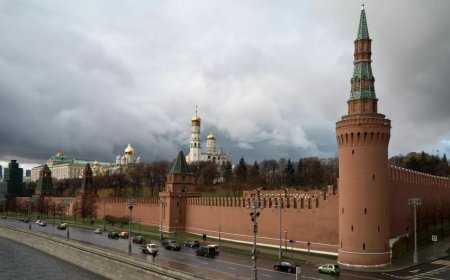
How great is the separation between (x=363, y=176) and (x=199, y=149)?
130047 millimetres

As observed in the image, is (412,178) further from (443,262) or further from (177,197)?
(177,197)

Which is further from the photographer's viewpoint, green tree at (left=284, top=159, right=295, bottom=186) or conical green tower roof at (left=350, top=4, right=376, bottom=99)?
green tree at (left=284, top=159, right=295, bottom=186)

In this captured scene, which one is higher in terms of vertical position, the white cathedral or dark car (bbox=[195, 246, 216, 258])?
the white cathedral

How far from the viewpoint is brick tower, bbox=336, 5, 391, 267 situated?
4444 centimetres

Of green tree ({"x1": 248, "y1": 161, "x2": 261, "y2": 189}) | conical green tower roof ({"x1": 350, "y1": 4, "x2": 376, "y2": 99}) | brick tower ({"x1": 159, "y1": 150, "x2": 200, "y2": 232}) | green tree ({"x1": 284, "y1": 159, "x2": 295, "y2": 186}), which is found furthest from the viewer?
green tree ({"x1": 284, "y1": 159, "x2": 295, "y2": 186})

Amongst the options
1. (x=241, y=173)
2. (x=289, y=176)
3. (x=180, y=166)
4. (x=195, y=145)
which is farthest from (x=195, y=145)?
(x=180, y=166)

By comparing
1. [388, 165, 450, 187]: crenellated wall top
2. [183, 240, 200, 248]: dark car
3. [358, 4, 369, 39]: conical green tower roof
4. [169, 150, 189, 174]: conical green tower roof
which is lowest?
[183, 240, 200, 248]: dark car

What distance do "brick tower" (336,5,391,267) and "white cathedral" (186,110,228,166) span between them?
119 m

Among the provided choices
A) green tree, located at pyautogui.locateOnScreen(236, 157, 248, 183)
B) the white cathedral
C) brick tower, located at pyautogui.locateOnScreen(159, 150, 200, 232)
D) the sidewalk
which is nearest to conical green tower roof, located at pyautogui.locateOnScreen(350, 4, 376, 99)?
the sidewalk

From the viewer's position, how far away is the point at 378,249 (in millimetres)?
44344

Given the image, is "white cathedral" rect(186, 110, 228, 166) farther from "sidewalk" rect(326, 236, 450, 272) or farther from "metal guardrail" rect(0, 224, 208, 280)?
"sidewalk" rect(326, 236, 450, 272)

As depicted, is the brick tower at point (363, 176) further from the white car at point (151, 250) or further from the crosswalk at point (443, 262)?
the white car at point (151, 250)

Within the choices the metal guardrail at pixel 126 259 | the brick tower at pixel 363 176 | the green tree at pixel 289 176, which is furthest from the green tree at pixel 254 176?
the brick tower at pixel 363 176

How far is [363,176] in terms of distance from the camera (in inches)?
1780
